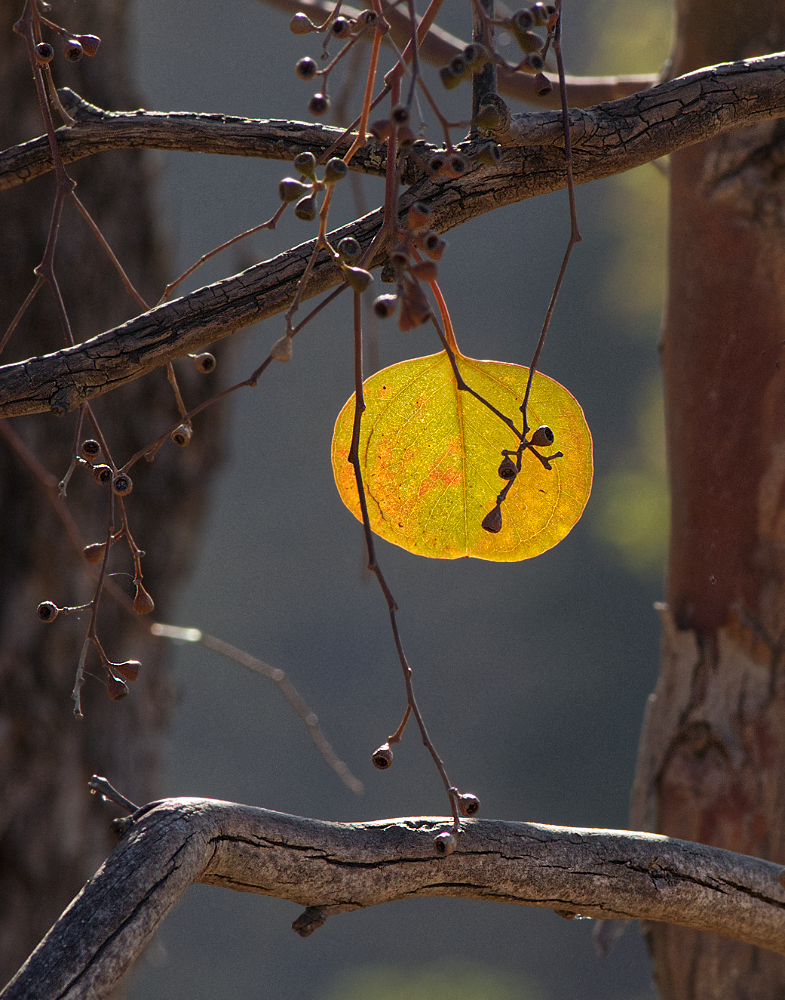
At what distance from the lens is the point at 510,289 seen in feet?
9.89

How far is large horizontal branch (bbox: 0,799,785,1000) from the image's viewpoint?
0.89 feet

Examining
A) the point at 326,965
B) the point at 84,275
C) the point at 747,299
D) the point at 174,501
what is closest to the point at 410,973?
the point at 326,965

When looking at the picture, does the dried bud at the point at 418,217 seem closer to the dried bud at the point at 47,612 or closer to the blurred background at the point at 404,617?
Answer: the dried bud at the point at 47,612

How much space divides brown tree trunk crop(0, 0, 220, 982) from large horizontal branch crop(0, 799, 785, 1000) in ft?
2.29

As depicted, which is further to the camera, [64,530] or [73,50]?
[64,530]

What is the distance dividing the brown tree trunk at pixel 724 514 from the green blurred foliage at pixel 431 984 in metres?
2.11

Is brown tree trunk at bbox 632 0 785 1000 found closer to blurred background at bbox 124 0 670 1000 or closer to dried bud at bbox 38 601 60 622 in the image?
dried bud at bbox 38 601 60 622

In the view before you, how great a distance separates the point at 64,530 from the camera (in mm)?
1028

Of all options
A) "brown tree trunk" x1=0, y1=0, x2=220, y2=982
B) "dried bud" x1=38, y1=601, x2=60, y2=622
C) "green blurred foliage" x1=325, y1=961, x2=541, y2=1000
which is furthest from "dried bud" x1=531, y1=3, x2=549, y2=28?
"green blurred foliage" x1=325, y1=961, x2=541, y2=1000

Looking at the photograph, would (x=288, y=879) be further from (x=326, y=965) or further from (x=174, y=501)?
(x=326, y=965)

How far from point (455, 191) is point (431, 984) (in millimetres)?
2614

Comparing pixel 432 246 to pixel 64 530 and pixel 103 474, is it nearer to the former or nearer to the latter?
pixel 103 474

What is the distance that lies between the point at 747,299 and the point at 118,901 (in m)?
0.45

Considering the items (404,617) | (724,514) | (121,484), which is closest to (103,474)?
(121,484)
